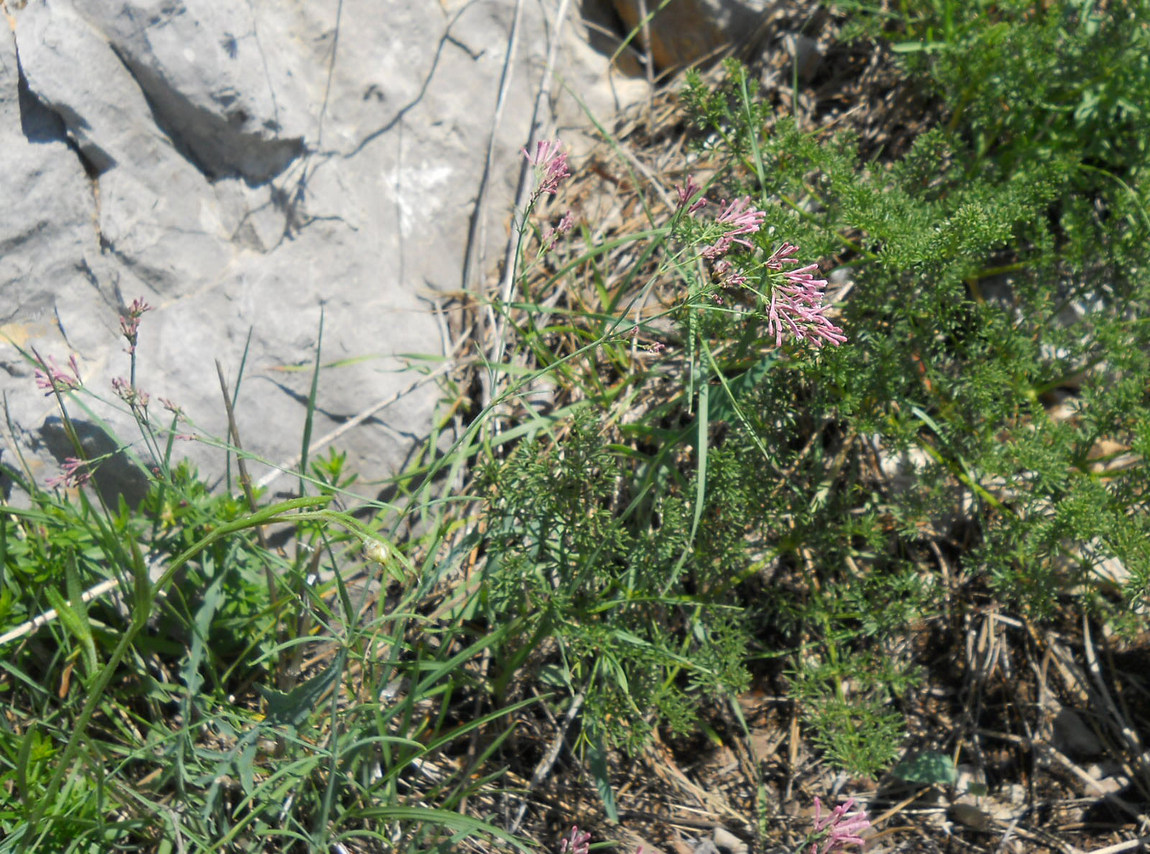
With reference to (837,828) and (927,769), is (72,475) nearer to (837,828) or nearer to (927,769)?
(837,828)

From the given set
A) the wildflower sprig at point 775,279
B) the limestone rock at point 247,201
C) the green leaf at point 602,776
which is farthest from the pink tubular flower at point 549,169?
the green leaf at point 602,776

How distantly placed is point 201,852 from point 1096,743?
2.49m

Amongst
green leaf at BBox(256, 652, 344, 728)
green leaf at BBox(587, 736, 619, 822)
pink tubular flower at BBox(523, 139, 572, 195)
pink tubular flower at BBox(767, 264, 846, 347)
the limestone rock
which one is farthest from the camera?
the limestone rock

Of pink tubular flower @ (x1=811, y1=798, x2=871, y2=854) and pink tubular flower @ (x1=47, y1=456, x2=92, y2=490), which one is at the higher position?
pink tubular flower @ (x1=47, y1=456, x2=92, y2=490)

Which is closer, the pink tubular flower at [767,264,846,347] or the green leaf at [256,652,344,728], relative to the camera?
the pink tubular flower at [767,264,846,347]

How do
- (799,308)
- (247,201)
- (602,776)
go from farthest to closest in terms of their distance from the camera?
1. (247,201)
2. (602,776)
3. (799,308)

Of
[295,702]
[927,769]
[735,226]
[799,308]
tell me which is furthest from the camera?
[927,769]

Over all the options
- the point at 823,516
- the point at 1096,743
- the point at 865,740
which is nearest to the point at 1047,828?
the point at 1096,743

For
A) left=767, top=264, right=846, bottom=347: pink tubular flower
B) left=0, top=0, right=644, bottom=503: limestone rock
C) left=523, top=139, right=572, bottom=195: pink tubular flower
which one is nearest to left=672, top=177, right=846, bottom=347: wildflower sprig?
left=767, top=264, right=846, bottom=347: pink tubular flower

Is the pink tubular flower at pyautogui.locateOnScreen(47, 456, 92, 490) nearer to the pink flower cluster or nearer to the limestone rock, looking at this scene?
the limestone rock

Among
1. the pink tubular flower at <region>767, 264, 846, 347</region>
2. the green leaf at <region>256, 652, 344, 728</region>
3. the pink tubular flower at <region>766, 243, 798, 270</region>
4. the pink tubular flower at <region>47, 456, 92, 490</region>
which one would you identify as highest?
the pink tubular flower at <region>47, 456, 92, 490</region>

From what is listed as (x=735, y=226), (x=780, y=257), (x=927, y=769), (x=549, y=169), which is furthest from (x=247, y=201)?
Result: (x=927, y=769)

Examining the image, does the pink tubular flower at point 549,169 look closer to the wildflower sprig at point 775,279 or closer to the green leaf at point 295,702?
the wildflower sprig at point 775,279

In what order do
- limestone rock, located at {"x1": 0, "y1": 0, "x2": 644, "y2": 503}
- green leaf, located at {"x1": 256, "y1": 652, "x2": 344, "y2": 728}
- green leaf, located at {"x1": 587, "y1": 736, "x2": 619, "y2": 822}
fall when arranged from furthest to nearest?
1. limestone rock, located at {"x1": 0, "y1": 0, "x2": 644, "y2": 503}
2. green leaf, located at {"x1": 587, "y1": 736, "x2": 619, "y2": 822}
3. green leaf, located at {"x1": 256, "y1": 652, "x2": 344, "y2": 728}
